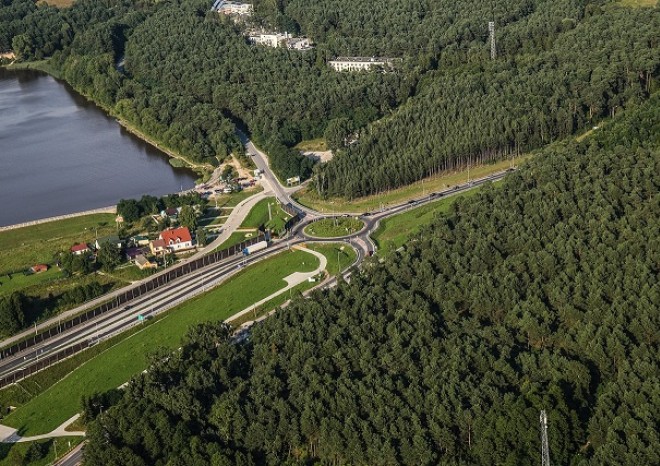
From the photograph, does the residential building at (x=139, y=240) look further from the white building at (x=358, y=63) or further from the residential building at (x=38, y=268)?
the white building at (x=358, y=63)

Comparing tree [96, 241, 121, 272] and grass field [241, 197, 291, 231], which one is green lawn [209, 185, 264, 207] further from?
tree [96, 241, 121, 272]

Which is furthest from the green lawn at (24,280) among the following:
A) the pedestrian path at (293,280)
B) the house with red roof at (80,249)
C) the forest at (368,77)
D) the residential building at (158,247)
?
the forest at (368,77)

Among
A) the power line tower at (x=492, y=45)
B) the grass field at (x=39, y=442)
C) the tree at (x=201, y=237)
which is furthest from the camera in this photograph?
the power line tower at (x=492, y=45)

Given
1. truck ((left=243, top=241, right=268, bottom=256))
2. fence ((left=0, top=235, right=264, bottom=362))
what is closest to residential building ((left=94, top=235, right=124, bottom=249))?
fence ((left=0, top=235, right=264, bottom=362))

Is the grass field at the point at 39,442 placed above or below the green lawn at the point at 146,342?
below

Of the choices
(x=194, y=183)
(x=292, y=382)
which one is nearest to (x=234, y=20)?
(x=194, y=183)

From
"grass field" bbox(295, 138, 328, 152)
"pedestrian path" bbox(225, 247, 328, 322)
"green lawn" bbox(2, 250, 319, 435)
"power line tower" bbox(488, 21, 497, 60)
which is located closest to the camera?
"green lawn" bbox(2, 250, 319, 435)
